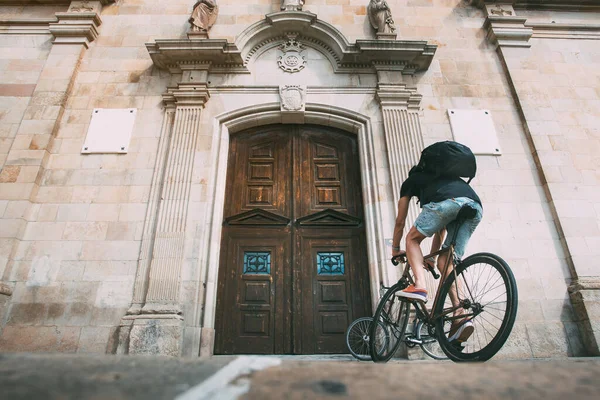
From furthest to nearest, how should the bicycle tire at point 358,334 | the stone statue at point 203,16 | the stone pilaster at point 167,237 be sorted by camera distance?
the stone statue at point 203,16
the stone pilaster at point 167,237
the bicycle tire at point 358,334

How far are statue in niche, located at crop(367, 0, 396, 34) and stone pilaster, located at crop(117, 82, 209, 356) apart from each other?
375 centimetres

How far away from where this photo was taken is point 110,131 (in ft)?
20.4

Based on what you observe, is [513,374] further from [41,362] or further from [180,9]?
[180,9]

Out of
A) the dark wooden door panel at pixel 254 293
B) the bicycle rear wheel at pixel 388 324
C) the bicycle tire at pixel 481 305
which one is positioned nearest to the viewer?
the bicycle tire at pixel 481 305

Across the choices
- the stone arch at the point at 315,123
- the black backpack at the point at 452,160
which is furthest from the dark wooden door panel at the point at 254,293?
the black backpack at the point at 452,160

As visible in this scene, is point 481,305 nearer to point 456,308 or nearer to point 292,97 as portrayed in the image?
point 456,308

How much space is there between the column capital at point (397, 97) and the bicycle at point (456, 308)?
12.7 feet

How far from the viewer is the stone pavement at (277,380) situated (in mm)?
733

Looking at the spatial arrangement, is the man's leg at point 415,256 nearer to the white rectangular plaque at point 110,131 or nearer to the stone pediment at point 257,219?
the stone pediment at point 257,219

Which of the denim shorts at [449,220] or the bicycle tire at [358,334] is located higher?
the denim shorts at [449,220]

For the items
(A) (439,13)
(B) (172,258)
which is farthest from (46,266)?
(A) (439,13)

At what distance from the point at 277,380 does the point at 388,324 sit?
283 centimetres

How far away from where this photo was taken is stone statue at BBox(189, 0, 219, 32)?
6.87 metres

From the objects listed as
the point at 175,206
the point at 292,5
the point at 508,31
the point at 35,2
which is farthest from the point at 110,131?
the point at 508,31
